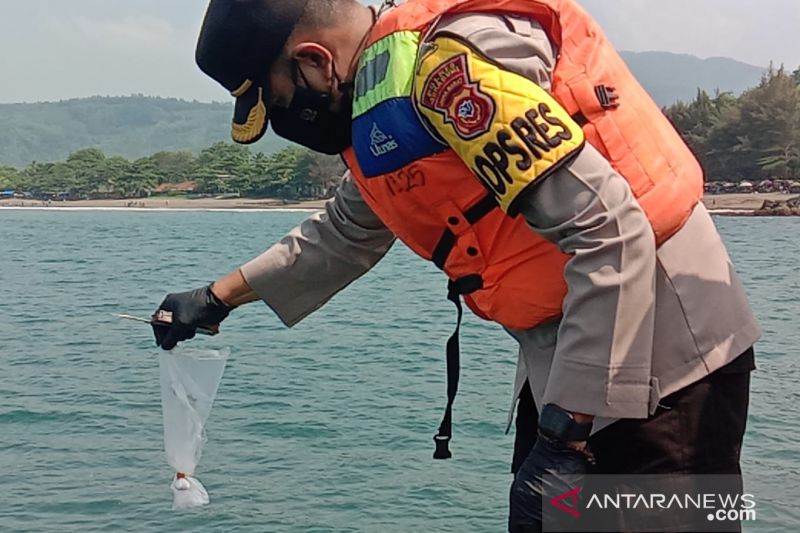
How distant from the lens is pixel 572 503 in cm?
215

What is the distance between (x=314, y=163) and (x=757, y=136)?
50046mm

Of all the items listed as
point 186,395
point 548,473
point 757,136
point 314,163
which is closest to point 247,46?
point 548,473

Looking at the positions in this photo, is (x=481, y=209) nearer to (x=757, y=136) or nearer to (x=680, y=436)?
(x=680, y=436)

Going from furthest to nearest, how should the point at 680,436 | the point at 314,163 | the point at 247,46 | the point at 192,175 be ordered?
the point at 192,175 → the point at 314,163 → the point at 247,46 → the point at 680,436

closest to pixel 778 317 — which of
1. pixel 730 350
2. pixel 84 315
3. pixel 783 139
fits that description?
pixel 84 315

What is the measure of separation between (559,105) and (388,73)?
0.37 m

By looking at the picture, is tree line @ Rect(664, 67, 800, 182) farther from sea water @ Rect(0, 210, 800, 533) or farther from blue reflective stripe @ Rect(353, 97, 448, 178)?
blue reflective stripe @ Rect(353, 97, 448, 178)

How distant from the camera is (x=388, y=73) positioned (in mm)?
2268

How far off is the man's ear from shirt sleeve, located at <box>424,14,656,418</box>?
0.36m

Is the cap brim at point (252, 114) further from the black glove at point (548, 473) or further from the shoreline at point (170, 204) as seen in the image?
the shoreline at point (170, 204)

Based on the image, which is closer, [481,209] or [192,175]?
[481,209]

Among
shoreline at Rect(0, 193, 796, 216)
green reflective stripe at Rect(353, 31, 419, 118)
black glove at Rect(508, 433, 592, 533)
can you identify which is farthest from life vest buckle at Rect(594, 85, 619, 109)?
shoreline at Rect(0, 193, 796, 216)

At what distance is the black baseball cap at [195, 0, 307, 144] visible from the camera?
2396 mm

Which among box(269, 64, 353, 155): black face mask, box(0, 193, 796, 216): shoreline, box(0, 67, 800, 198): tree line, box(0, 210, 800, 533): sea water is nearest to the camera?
box(269, 64, 353, 155): black face mask
